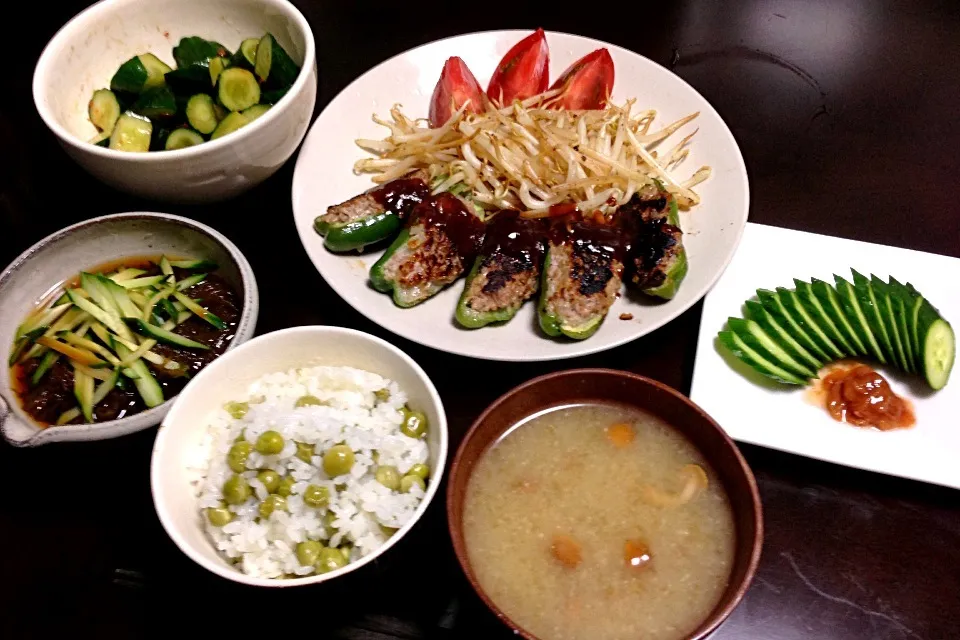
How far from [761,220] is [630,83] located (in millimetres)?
790

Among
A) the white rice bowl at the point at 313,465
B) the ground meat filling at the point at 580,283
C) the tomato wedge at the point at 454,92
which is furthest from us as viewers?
the tomato wedge at the point at 454,92

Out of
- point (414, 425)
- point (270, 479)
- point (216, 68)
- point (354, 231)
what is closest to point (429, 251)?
point (354, 231)

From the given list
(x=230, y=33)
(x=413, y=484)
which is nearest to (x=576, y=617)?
(x=413, y=484)

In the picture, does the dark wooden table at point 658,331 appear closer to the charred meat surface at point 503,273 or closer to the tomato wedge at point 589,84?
the charred meat surface at point 503,273

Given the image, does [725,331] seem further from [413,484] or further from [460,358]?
[413,484]

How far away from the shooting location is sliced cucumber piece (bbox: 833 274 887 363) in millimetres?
2197

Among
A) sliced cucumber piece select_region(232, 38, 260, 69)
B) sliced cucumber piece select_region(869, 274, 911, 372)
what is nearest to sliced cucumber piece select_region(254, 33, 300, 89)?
sliced cucumber piece select_region(232, 38, 260, 69)

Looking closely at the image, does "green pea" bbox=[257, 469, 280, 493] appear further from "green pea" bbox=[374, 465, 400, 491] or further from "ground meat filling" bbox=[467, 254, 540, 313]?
"ground meat filling" bbox=[467, 254, 540, 313]

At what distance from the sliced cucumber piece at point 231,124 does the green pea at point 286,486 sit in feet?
4.28

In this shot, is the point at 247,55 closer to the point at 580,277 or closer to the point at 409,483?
the point at 580,277

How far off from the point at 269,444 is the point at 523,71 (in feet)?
6.29

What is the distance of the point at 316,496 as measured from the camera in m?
1.75

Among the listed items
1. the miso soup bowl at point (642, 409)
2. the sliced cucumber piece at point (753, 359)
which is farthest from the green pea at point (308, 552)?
the sliced cucumber piece at point (753, 359)

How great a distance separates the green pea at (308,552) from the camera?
5.59ft
